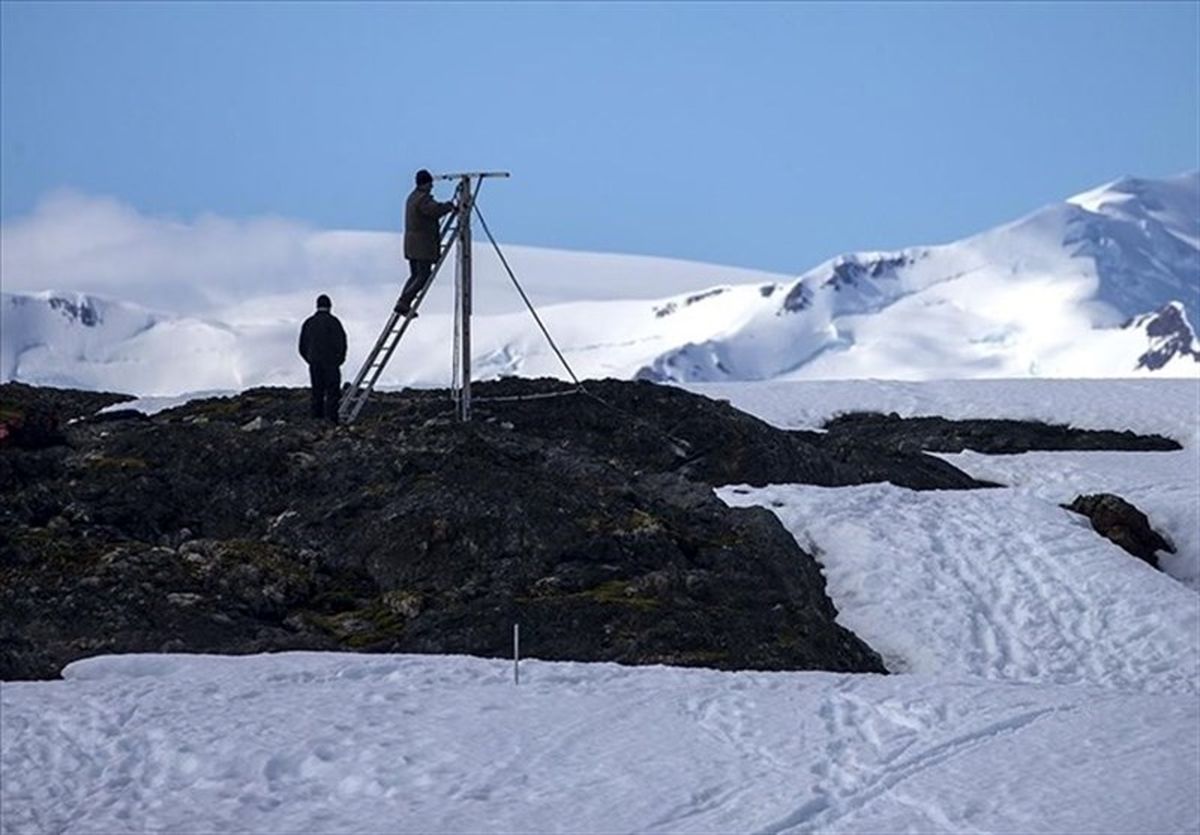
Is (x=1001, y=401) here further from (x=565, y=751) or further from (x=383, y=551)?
(x=565, y=751)

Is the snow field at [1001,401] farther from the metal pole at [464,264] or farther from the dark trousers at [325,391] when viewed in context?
the metal pole at [464,264]

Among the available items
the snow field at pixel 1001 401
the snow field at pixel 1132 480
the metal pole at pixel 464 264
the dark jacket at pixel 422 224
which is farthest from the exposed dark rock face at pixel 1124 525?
the snow field at pixel 1001 401

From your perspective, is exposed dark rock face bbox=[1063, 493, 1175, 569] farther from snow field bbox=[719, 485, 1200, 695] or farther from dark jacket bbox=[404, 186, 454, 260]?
dark jacket bbox=[404, 186, 454, 260]

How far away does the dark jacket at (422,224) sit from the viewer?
101ft

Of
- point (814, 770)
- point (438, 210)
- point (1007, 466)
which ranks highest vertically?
point (438, 210)

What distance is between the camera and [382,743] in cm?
1812

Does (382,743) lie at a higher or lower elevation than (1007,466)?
lower

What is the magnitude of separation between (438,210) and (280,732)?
13.7 m

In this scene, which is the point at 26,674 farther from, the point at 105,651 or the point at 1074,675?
the point at 1074,675

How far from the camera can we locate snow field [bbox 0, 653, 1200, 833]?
666 inches

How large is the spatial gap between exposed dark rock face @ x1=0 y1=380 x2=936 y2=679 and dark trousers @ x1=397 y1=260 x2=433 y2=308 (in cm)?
169

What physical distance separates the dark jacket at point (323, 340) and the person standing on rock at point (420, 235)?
0.92 metres

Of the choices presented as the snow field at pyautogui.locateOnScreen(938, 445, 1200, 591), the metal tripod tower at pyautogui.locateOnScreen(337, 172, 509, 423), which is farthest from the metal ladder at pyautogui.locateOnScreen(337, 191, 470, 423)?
the snow field at pyautogui.locateOnScreen(938, 445, 1200, 591)

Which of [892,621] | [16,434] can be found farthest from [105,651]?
[892,621]
